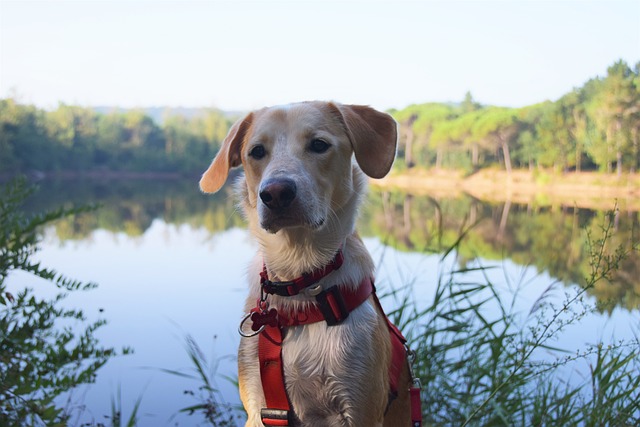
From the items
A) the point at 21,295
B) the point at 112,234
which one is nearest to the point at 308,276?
the point at 21,295

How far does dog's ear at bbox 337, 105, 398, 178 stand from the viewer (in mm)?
2631

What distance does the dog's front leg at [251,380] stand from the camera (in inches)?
92.3

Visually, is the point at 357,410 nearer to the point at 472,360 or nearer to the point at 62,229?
the point at 472,360

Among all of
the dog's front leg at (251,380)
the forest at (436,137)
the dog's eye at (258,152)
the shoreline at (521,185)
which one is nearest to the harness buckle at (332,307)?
the dog's front leg at (251,380)

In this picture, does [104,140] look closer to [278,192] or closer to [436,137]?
[436,137]

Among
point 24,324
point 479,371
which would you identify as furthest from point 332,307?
point 479,371

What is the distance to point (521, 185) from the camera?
52.9 m

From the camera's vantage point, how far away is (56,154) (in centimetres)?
6506

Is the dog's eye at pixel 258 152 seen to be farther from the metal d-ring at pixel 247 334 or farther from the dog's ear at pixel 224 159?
the metal d-ring at pixel 247 334

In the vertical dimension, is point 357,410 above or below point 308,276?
below

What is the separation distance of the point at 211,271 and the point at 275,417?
14281 mm

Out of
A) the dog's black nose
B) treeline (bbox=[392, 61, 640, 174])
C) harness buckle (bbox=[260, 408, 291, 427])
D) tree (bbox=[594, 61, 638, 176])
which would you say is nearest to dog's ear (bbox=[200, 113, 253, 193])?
the dog's black nose

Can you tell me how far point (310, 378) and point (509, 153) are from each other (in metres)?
59.5

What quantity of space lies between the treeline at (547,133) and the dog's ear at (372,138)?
2562 cm
